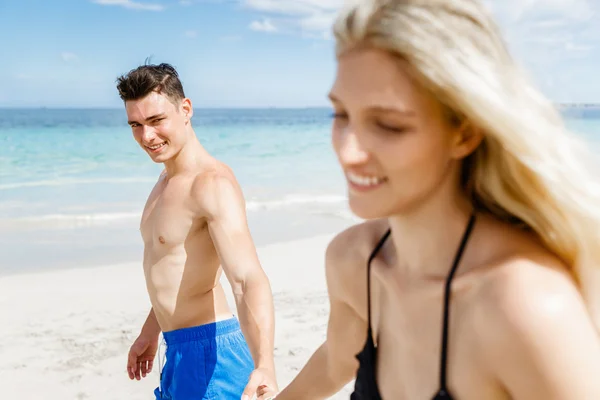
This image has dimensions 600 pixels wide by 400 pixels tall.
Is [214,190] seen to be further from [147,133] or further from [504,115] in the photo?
[504,115]

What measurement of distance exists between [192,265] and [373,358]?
1.97 meters

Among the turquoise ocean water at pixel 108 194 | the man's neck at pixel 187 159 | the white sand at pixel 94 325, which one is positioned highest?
the man's neck at pixel 187 159

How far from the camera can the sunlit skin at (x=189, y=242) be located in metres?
3.02

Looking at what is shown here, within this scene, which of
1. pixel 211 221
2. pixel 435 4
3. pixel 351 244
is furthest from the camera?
pixel 211 221

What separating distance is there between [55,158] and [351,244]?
79.6 ft

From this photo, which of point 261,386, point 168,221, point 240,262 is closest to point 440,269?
point 261,386

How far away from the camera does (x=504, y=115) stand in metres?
1.17

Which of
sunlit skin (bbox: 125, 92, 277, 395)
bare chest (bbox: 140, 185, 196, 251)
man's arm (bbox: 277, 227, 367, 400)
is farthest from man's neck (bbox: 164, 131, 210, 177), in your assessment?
man's arm (bbox: 277, 227, 367, 400)

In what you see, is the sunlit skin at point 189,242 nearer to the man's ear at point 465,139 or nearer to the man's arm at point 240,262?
the man's arm at point 240,262

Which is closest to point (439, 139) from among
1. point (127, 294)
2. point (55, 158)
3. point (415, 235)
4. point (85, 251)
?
point (415, 235)

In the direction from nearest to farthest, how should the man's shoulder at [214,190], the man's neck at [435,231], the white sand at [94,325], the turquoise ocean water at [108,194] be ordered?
the man's neck at [435,231], the man's shoulder at [214,190], the white sand at [94,325], the turquoise ocean water at [108,194]

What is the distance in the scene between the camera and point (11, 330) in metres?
6.60

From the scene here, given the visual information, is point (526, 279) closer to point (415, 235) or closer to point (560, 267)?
point (560, 267)

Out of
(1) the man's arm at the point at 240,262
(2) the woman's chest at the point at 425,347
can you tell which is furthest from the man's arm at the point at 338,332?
(1) the man's arm at the point at 240,262
